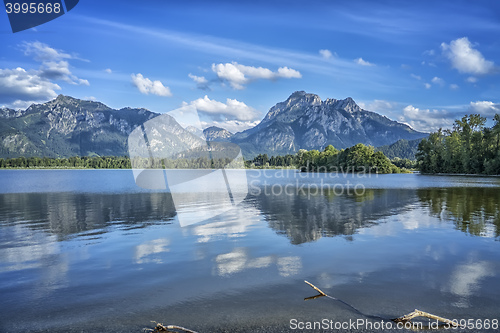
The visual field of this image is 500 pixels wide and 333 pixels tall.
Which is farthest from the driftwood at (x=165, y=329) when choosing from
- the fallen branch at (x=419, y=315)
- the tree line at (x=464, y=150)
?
the tree line at (x=464, y=150)

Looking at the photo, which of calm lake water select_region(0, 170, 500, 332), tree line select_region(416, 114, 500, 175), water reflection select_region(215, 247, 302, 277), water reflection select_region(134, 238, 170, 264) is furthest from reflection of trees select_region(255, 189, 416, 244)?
tree line select_region(416, 114, 500, 175)

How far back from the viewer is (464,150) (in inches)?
5728

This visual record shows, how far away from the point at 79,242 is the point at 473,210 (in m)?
36.5

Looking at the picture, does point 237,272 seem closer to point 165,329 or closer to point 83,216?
point 165,329

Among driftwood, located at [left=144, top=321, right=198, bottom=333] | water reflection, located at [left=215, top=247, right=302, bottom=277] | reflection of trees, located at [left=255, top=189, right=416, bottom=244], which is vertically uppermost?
driftwood, located at [left=144, top=321, right=198, bottom=333]

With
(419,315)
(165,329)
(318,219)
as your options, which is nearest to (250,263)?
(165,329)

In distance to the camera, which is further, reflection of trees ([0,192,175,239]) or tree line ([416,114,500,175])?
tree line ([416,114,500,175])

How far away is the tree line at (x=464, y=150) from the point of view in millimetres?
135875

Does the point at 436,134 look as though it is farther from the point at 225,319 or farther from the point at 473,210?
the point at 225,319

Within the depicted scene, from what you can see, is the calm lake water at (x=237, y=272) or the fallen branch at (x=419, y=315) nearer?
the fallen branch at (x=419, y=315)

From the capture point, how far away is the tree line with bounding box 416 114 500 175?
13588 centimetres

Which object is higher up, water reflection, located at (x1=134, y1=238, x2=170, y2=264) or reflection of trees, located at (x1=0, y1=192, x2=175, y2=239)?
reflection of trees, located at (x1=0, y1=192, x2=175, y2=239)

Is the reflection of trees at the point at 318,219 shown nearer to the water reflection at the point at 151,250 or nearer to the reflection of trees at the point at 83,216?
the water reflection at the point at 151,250

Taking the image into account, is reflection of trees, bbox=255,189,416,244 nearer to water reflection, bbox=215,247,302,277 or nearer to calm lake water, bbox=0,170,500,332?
calm lake water, bbox=0,170,500,332
